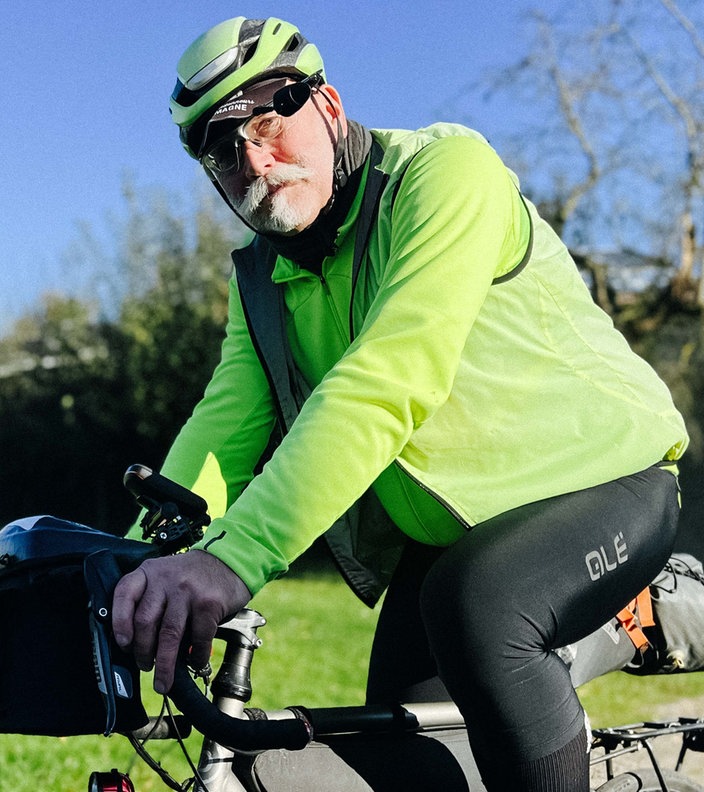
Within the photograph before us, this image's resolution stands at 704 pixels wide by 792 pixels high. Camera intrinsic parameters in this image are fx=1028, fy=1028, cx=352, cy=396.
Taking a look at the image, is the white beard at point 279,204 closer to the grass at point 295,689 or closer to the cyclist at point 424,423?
the cyclist at point 424,423

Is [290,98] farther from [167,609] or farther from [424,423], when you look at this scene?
[167,609]

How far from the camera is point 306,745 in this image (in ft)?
6.78

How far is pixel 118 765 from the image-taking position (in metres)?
5.28

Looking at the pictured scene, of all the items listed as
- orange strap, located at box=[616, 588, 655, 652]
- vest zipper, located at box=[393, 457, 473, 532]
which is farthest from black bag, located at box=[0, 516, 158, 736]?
orange strap, located at box=[616, 588, 655, 652]

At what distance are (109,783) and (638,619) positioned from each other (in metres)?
1.42

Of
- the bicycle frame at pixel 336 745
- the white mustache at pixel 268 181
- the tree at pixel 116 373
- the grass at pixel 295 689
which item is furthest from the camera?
the tree at pixel 116 373

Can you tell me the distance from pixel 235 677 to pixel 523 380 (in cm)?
89

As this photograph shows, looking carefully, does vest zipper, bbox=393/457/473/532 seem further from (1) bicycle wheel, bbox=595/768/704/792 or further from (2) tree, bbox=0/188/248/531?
(2) tree, bbox=0/188/248/531

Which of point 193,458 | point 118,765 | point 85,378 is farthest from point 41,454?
point 193,458

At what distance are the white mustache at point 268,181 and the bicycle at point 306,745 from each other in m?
0.77

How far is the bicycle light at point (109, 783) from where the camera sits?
2.04 metres

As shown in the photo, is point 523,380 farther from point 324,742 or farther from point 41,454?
point 41,454

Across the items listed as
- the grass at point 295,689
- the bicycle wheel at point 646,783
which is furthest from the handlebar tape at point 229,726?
the bicycle wheel at point 646,783

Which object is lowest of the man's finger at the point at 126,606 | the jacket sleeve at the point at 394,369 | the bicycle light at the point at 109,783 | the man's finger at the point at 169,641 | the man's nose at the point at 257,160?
the bicycle light at the point at 109,783
